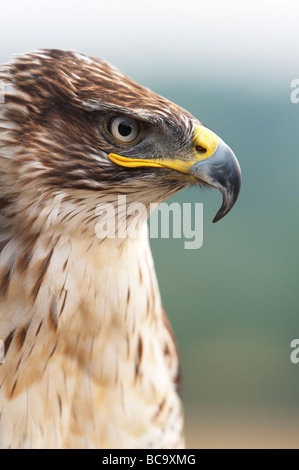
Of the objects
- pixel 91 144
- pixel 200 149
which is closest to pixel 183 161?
pixel 200 149

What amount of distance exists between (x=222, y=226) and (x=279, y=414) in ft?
4.48

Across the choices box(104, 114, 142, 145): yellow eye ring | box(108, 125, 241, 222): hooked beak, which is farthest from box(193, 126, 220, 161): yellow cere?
box(104, 114, 142, 145): yellow eye ring

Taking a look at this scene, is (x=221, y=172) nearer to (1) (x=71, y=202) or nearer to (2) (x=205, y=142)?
(2) (x=205, y=142)

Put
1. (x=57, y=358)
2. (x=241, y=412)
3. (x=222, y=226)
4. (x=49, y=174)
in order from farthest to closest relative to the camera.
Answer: (x=241, y=412)
(x=222, y=226)
(x=57, y=358)
(x=49, y=174)

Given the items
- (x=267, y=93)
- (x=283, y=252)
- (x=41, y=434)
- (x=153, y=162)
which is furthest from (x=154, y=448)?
(x=267, y=93)

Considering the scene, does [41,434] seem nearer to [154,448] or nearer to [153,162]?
[154,448]

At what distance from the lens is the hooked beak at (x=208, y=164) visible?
40.1 inches

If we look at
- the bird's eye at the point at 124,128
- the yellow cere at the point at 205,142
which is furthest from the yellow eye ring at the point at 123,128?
the yellow cere at the point at 205,142

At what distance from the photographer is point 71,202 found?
1.04 m

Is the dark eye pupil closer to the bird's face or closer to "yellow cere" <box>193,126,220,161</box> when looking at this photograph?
the bird's face

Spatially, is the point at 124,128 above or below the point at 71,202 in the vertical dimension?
above

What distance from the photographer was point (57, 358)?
1.14m

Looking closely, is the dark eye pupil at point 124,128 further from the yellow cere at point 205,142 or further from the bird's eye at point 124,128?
the yellow cere at point 205,142

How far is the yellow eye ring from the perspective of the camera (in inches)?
40.2
